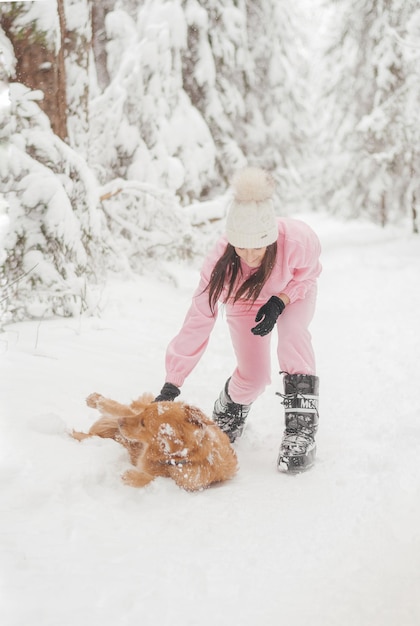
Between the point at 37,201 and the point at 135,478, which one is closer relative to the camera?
the point at 135,478

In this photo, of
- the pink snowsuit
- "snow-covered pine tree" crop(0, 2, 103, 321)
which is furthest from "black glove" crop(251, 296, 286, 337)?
"snow-covered pine tree" crop(0, 2, 103, 321)

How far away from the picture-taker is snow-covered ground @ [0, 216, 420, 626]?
52.6 inches

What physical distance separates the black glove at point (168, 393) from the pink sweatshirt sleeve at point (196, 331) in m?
0.05

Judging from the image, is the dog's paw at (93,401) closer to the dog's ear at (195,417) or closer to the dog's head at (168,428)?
the dog's head at (168,428)

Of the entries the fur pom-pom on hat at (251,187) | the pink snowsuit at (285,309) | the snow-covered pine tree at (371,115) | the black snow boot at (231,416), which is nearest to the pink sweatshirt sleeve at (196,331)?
the pink snowsuit at (285,309)

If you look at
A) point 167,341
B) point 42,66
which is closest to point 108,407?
point 167,341

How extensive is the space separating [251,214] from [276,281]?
1.20 ft

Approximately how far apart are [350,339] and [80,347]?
7.06ft

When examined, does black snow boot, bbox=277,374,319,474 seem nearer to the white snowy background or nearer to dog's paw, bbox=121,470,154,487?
the white snowy background

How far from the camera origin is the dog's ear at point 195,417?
1.92 meters

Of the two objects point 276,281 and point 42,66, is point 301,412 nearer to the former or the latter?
point 276,281

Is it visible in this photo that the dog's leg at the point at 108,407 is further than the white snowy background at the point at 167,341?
Yes

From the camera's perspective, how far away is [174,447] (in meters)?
1.89

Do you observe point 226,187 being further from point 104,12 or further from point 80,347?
point 80,347
